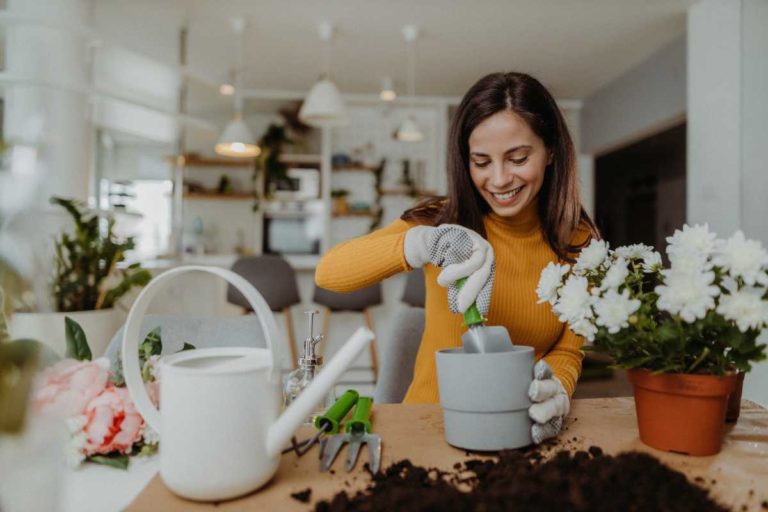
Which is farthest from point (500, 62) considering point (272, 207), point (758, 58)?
point (272, 207)

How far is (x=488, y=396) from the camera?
65 centimetres

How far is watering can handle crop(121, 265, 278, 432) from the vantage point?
0.57 meters

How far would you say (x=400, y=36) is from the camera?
12.6 feet

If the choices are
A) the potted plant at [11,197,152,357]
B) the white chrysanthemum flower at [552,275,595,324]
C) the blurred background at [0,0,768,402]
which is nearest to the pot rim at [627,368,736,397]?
the white chrysanthemum flower at [552,275,595,324]

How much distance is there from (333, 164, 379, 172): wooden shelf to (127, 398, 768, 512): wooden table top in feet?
13.6

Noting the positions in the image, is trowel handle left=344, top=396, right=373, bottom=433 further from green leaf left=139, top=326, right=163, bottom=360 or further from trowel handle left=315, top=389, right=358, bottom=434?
green leaf left=139, top=326, right=163, bottom=360

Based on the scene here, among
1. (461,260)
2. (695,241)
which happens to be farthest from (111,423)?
(695,241)

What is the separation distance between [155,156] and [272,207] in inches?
46.8

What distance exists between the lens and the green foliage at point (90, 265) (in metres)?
2.00

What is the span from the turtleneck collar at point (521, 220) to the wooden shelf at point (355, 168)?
12.3 feet

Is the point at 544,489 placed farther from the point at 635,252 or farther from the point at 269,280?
the point at 269,280

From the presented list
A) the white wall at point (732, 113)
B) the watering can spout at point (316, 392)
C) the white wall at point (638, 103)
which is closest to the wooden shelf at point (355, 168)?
the white wall at point (638, 103)

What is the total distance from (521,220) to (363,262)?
1.45 feet

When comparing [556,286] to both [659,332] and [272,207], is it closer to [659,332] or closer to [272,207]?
[659,332]
